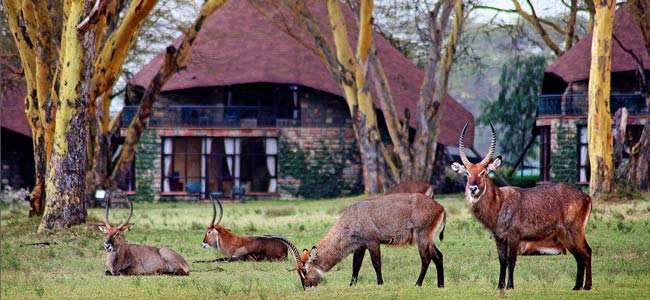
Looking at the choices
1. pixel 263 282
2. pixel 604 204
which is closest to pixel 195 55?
pixel 604 204

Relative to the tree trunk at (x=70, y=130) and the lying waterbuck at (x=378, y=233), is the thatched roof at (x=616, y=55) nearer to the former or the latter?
the tree trunk at (x=70, y=130)

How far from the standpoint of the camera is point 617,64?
41.8 metres

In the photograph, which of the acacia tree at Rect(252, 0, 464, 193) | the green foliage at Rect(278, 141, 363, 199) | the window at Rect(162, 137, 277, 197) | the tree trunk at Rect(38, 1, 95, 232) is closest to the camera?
the tree trunk at Rect(38, 1, 95, 232)

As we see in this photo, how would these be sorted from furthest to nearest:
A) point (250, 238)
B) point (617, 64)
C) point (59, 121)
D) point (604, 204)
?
point (617, 64)
point (604, 204)
point (59, 121)
point (250, 238)

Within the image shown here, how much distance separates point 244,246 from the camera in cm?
1856

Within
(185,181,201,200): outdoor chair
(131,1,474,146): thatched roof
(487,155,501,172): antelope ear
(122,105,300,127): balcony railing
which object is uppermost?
(131,1,474,146): thatched roof

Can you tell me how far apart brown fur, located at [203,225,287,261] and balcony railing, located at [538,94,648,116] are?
25235 millimetres

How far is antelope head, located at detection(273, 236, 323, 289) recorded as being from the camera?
14.0 m

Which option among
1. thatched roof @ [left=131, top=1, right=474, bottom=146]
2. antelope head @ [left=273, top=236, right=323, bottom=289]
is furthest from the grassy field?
thatched roof @ [left=131, top=1, right=474, bottom=146]

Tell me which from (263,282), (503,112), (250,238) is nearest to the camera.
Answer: (263,282)

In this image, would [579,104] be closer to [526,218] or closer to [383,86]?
[383,86]

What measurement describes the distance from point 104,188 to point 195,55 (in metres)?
12.1

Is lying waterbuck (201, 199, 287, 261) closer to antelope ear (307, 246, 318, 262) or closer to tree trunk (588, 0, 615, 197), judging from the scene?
antelope ear (307, 246, 318, 262)

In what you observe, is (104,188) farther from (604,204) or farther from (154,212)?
(604,204)
